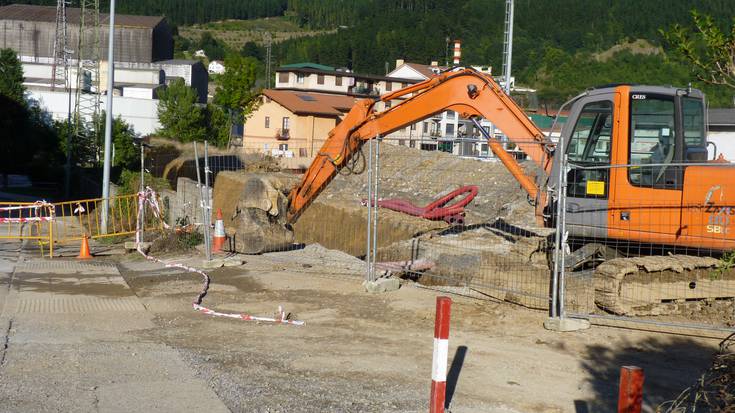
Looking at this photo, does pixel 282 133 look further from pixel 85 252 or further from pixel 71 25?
pixel 85 252

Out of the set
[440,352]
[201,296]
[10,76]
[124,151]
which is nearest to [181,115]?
[10,76]

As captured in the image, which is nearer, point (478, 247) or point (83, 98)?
point (478, 247)

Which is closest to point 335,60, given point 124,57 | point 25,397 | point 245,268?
point 124,57

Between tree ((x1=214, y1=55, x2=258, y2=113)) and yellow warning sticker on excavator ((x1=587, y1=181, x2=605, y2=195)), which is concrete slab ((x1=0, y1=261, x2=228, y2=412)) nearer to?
yellow warning sticker on excavator ((x1=587, y1=181, x2=605, y2=195))

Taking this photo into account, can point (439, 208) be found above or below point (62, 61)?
below

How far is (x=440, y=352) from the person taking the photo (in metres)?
6.34

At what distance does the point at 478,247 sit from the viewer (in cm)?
1467

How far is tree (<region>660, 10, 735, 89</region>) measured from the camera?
4992 mm

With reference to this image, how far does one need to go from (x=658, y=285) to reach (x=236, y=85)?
5513cm

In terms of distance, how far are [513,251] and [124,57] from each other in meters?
80.4

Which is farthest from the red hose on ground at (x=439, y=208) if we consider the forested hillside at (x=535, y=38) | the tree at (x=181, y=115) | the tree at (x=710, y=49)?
the tree at (x=181, y=115)

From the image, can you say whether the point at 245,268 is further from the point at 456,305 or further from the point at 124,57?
the point at 124,57

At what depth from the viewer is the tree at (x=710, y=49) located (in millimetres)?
4992

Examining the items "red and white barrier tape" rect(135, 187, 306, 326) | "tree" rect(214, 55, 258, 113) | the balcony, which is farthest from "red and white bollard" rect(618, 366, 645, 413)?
"tree" rect(214, 55, 258, 113)
